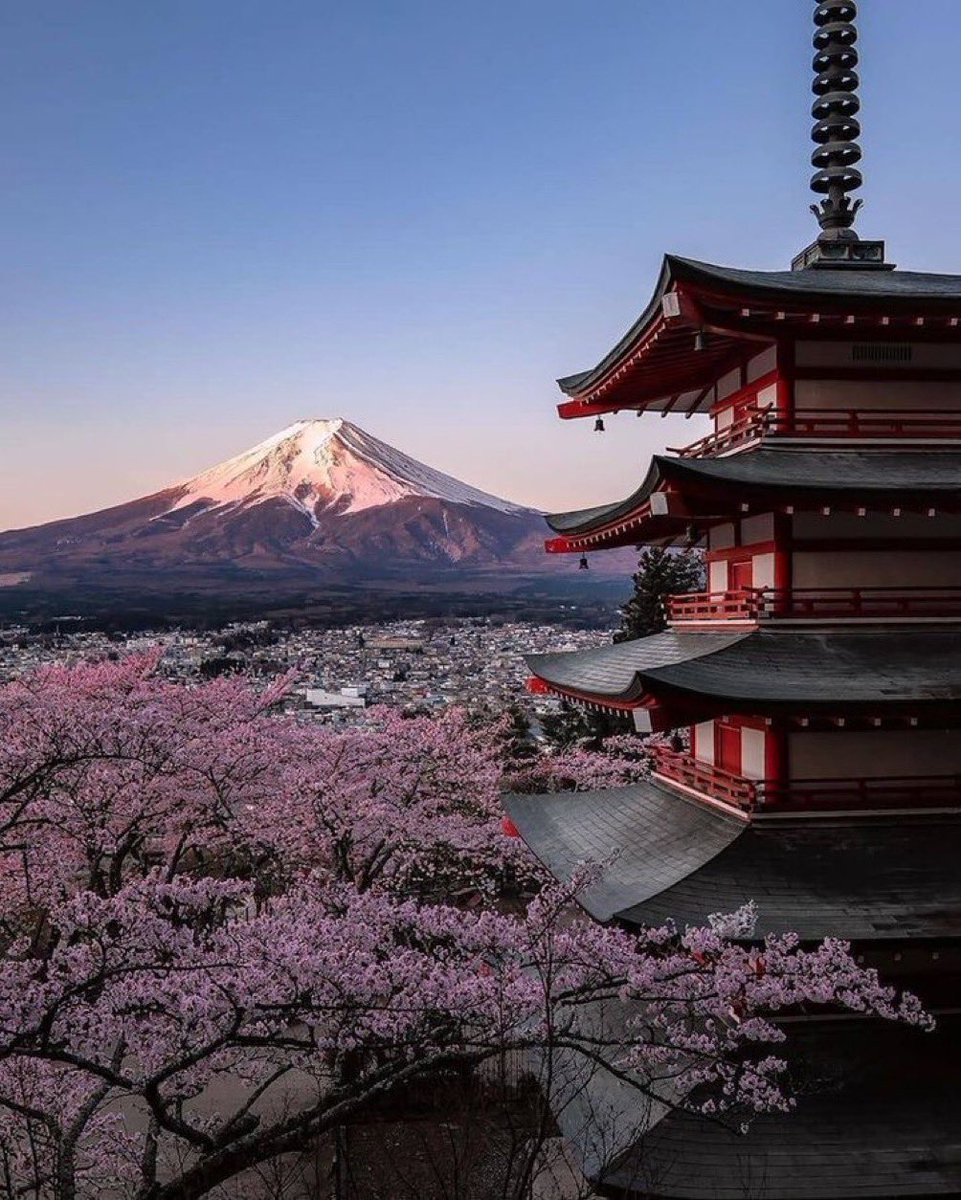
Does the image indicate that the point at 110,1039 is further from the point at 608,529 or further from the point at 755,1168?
the point at 608,529

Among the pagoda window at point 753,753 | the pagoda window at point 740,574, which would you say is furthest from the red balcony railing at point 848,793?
the pagoda window at point 740,574

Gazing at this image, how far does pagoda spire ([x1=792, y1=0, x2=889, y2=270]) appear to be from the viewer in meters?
11.5

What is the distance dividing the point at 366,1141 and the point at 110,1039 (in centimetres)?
644

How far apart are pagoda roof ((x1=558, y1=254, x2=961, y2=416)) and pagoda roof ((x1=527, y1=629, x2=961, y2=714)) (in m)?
3.07

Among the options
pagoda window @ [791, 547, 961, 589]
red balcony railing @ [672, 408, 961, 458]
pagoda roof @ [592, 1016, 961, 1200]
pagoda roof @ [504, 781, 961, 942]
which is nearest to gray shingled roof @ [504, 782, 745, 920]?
pagoda roof @ [504, 781, 961, 942]

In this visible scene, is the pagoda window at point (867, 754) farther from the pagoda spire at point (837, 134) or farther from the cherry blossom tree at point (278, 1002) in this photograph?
the pagoda spire at point (837, 134)

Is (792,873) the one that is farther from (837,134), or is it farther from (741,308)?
(837,134)

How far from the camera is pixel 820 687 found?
8.86m

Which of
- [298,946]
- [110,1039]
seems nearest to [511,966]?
[298,946]

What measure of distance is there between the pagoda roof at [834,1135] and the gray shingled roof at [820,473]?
4940mm

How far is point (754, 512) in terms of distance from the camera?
390 inches

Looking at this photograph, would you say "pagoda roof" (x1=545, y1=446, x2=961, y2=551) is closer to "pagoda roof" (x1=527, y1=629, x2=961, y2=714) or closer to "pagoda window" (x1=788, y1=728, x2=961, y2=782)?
"pagoda roof" (x1=527, y1=629, x2=961, y2=714)

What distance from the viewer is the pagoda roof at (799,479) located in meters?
9.02

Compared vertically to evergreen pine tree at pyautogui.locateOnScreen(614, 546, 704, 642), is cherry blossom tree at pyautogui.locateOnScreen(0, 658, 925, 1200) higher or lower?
lower
